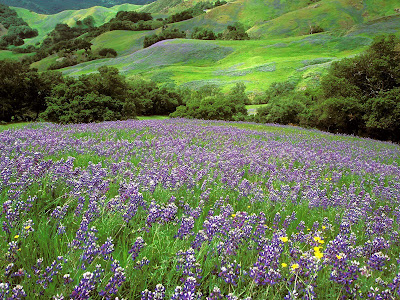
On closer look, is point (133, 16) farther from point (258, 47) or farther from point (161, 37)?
point (258, 47)

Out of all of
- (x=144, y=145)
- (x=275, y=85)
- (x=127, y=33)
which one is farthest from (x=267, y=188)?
(x=127, y=33)

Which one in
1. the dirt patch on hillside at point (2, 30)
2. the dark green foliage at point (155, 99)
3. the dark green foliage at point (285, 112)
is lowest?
the dark green foliage at point (285, 112)

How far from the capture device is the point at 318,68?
5253cm

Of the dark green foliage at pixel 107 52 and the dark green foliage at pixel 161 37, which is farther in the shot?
the dark green foliage at pixel 161 37

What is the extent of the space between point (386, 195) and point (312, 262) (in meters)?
3.97

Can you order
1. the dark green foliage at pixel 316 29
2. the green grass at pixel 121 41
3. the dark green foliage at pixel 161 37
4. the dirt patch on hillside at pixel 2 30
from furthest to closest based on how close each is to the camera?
the dirt patch on hillside at pixel 2 30 < the dark green foliage at pixel 316 29 < the green grass at pixel 121 41 < the dark green foliage at pixel 161 37

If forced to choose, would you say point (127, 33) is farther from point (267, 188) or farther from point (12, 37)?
point (267, 188)

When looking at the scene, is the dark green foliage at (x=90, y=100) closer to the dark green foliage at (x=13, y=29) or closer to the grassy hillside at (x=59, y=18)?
the dark green foliage at (x=13, y=29)

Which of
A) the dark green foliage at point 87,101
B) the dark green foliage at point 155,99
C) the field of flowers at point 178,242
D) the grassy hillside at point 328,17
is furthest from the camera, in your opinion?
the grassy hillside at point 328,17

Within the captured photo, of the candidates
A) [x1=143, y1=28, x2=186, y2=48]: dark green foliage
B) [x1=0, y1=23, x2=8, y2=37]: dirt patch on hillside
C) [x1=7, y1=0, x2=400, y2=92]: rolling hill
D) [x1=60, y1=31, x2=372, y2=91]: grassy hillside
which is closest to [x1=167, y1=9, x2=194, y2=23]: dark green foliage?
[x1=7, y1=0, x2=400, y2=92]: rolling hill

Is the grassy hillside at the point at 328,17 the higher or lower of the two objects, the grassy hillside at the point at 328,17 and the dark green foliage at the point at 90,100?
the higher

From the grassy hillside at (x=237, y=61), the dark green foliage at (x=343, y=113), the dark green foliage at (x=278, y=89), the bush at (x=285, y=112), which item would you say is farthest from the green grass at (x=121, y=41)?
the dark green foliage at (x=343, y=113)

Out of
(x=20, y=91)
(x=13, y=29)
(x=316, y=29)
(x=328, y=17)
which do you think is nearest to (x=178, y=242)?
(x=20, y=91)

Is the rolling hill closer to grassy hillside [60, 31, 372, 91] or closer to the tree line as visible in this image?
grassy hillside [60, 31, 372, 91]
